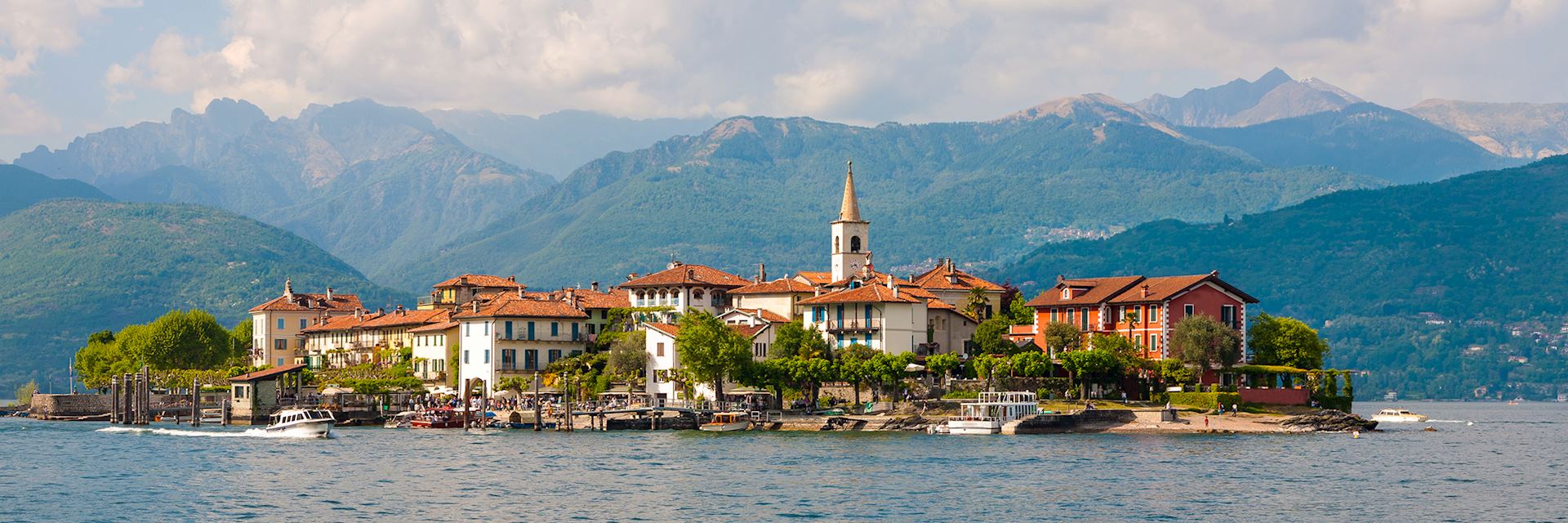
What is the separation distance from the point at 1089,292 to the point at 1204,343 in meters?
14.0

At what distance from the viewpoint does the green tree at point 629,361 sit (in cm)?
12394

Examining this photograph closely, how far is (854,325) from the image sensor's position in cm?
12038

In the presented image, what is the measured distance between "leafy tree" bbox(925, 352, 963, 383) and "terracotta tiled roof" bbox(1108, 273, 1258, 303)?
11.8 metres

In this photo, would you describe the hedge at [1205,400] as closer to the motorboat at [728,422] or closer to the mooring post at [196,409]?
the motorboat at [728,422]

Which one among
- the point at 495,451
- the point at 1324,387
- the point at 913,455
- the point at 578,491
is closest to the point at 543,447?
the point at 495,451

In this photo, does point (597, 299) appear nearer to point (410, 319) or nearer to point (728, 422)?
point (410, 319)

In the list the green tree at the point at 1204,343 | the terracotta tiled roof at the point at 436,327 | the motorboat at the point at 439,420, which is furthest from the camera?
the terracotta tiled roof at the point at 436,327

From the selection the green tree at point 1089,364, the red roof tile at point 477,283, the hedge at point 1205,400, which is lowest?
the hedge at point 1205,400

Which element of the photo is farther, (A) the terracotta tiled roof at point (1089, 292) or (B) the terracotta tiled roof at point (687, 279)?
(B) the terracotta tiled roof at point (687, 279)

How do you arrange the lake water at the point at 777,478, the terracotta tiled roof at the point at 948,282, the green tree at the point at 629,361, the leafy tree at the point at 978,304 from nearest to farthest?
the lake water at the point at 777,478 < the green tree at the point at 629,361 < the leafy tree at the point at 978,304 < the terracotta tiled roof at the point at 948,282

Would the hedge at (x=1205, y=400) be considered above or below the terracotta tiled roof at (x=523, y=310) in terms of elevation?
below

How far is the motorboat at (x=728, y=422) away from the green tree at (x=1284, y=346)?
34.6m

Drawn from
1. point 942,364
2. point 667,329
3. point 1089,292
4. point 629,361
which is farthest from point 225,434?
point 1089,292

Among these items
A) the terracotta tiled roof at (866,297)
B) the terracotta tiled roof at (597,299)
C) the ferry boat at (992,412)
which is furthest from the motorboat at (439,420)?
the ferry boat at (992,412)
